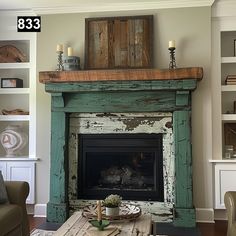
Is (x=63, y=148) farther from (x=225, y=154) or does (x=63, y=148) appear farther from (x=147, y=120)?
(x=225, y=154)

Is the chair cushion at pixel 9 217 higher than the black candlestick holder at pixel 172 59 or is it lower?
lower

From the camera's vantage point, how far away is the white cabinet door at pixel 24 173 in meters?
4.12

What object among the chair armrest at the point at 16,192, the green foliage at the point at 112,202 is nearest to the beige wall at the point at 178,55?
the chair armrest at the point at 16,192

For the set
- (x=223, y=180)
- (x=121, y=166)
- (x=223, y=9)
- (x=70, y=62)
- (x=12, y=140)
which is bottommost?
(x=223, y=180)

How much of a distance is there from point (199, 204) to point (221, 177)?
41 centimetres

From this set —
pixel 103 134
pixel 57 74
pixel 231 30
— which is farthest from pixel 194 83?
pixel 57 74

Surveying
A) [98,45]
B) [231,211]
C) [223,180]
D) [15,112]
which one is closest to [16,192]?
[15,112]

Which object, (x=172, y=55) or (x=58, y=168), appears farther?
(x=58, y=168)

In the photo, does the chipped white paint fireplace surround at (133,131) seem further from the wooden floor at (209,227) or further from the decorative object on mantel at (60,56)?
the decorative object on mantel at (60,56)

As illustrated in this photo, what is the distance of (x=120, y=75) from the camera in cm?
367

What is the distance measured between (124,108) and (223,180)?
142cm

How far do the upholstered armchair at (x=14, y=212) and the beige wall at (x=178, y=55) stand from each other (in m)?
1.10

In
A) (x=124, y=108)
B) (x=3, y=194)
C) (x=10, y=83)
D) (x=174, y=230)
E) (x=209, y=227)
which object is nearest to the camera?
(x=3, y=194)

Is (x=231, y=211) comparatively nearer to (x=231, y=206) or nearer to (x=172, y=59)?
(x=231, y=206)
